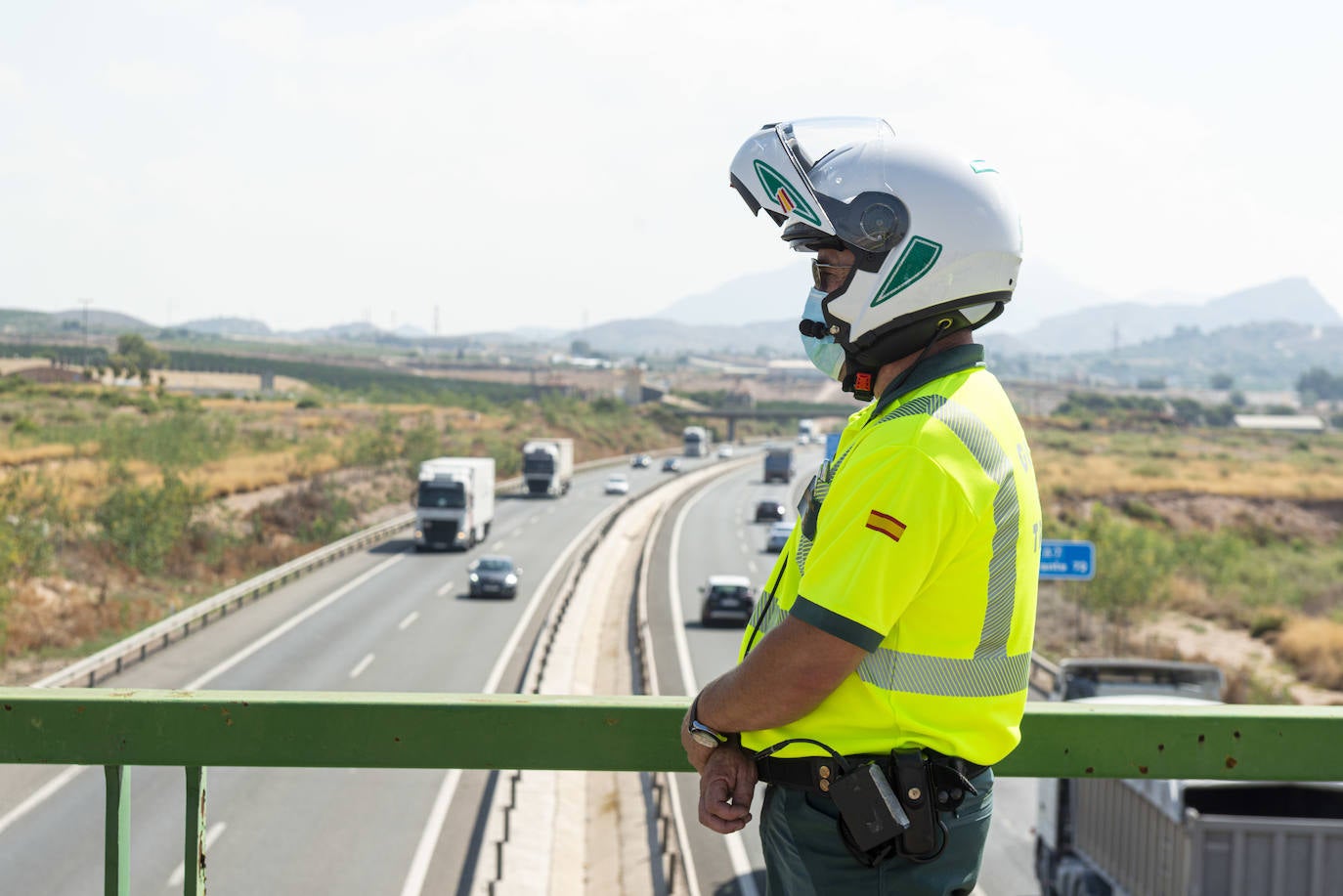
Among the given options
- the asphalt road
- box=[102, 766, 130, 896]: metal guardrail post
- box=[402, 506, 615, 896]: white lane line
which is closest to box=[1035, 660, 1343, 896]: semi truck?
box=[102, 766, 130, 896]: metal guardrail post

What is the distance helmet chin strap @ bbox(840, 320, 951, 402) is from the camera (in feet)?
8.32

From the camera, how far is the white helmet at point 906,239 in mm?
2465

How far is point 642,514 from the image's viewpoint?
229 ft

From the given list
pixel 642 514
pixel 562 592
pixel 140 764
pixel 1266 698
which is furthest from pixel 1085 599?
pixel 140 764

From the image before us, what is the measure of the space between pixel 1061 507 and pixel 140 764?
76767mm

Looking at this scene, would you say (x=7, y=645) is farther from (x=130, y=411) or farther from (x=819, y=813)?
(x=130, y=411)

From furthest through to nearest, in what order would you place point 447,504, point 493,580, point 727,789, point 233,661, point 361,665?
1. point 447,504
2. point 493,580
3. point 361,665
4. point 233,661
5. point 727,789

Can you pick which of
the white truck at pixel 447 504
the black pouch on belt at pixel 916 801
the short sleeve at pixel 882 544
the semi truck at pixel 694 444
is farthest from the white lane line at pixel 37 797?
the semi truck at pixel 694 444

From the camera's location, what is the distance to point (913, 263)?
247 centimetres

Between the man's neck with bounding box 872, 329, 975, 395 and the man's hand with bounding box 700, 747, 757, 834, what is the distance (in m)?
0.80

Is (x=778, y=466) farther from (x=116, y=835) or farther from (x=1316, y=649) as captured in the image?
(x=116, y=835)

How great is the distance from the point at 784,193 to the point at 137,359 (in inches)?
5739

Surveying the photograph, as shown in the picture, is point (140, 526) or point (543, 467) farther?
point (543, 467)

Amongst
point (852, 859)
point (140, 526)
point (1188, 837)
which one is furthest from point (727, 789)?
point (140, 526)
